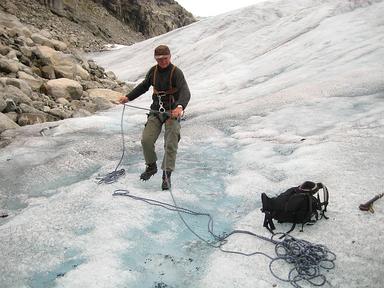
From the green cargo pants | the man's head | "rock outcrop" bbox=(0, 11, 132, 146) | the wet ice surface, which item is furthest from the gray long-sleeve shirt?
"rock outcrop" bbox=(0, 11, 132, 146)

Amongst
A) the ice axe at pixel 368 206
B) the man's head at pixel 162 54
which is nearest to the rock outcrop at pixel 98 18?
the man's head at pixel 162 54

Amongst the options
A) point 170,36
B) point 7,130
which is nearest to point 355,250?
point 7,130

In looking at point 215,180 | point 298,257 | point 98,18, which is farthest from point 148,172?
point 98,18

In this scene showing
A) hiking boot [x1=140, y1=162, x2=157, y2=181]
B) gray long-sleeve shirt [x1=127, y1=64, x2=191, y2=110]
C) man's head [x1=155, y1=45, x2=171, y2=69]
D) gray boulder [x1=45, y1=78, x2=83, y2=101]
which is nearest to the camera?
man's head [x1=155, y1=45, x2=171, y2=69]

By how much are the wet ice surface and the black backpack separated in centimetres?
13

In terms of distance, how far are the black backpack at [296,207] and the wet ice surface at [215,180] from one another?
0.13m

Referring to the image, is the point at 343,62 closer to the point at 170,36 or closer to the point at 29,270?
the point at 29,270

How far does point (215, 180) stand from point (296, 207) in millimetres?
2221

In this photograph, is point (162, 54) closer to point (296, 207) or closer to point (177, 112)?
point (177, 112)

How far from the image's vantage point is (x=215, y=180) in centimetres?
710

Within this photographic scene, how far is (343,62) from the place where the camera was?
43.9ft

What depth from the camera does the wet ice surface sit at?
4.58 m

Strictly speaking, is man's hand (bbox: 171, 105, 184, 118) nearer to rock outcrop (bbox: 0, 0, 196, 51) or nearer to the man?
the man

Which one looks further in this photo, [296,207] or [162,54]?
[162,54]
